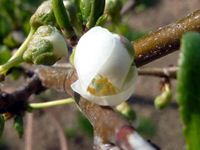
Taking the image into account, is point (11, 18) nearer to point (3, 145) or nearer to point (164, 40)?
point (164, 40)

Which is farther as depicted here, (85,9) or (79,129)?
(79,129)

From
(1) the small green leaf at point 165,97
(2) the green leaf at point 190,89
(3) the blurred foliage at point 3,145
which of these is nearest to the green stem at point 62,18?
(2) the green leaf at point 190,89

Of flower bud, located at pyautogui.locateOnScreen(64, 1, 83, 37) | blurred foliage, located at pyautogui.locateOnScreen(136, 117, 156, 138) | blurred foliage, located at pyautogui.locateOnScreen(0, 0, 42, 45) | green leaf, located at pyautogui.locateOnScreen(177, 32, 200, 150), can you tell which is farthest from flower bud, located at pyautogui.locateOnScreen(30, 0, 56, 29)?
blurred foliage, located at pyautogui.locateOnScreen(136, 117, 156, 138)

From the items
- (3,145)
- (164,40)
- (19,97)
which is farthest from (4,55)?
(3,145)

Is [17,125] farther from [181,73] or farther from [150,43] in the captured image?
[181,73]

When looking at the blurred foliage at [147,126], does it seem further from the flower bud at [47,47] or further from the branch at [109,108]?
the flower bud at [47,47]
